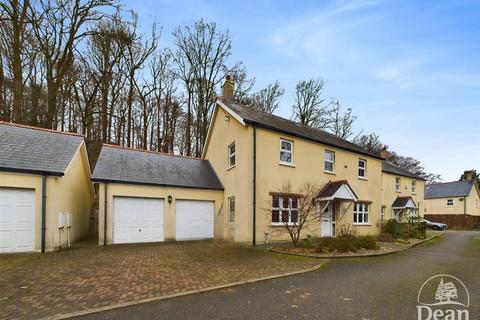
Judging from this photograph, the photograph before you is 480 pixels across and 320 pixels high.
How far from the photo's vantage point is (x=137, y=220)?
1516cm

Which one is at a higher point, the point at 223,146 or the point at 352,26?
the point at 352,26

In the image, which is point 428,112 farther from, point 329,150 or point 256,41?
point 256,41

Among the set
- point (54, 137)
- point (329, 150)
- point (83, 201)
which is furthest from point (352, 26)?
point (83, 201)

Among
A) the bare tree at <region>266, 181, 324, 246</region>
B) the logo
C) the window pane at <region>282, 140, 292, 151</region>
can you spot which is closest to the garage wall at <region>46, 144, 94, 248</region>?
the bare tree at <region>266, 181, 324, 246</region>

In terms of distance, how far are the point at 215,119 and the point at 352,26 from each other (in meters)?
10.4

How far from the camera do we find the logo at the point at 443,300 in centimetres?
539

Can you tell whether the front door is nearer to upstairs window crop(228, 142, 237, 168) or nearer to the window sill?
the window sill

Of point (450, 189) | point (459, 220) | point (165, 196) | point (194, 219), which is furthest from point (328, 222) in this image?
point (450, 189)

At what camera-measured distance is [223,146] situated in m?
18.2

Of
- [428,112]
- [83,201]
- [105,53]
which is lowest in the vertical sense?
[83,201]

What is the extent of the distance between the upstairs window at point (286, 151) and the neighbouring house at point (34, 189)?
34.9 ft

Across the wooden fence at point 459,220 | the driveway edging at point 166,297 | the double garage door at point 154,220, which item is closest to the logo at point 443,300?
the driveway edging at point 166,297

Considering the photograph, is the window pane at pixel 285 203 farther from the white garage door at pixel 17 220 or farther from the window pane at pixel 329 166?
the white garage door at pixel 17 220

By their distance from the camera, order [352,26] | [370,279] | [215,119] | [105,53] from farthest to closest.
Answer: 1. [105,53]
2. [215,119]
3. [352,26]
4. [370,279]
